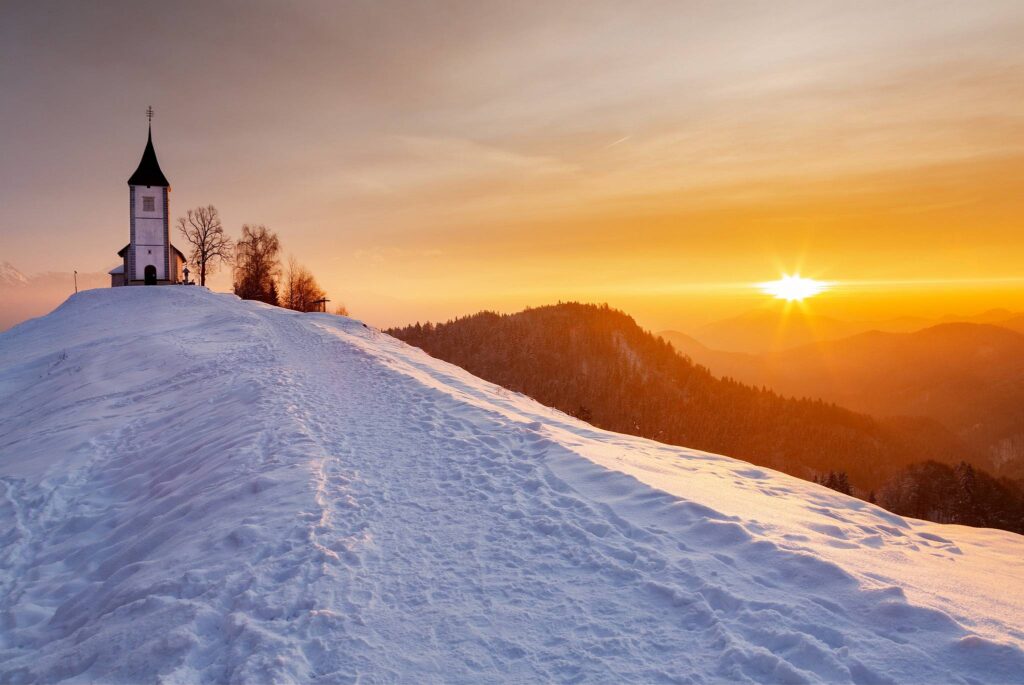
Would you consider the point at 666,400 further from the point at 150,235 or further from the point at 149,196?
the point at 149,196

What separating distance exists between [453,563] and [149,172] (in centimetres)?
6014

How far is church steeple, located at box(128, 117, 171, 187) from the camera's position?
50438 millimetres

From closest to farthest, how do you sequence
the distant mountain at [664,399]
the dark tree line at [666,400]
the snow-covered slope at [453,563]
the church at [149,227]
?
the snow-covered slope at [453,563] → the church at [149,227] → the dark tree line at [666,400] → the distant mountain at [664,399]

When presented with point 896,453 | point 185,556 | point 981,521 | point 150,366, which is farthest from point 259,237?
point 896,453

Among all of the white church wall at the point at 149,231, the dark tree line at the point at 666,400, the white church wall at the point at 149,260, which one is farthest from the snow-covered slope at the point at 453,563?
the dark tree line at the point at 666,400

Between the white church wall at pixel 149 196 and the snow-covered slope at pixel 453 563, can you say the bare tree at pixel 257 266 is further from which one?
the snow-covered slope at pixel 453 563

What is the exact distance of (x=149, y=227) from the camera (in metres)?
50.8

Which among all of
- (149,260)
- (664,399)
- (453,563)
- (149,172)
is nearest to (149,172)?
(149,172)

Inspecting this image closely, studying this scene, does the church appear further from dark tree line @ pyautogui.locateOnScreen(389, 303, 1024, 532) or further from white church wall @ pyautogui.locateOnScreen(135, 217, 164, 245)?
dark tree line @ pyautogui.locateOnScreen(389, 303, 1024, 532)

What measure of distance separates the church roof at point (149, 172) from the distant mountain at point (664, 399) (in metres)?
106

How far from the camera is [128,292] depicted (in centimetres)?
4300

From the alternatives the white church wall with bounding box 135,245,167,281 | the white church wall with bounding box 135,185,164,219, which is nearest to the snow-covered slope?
the white church wall with bounding box 135,245,167,281

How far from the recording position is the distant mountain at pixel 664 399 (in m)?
162

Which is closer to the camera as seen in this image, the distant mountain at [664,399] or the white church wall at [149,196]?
the white church wall at [149,196]
